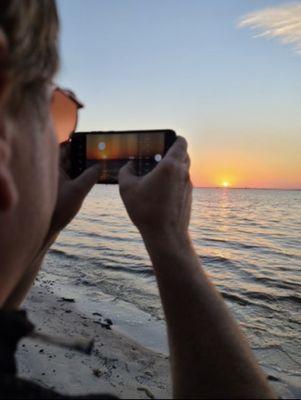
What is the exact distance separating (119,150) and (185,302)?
1054 millimetres

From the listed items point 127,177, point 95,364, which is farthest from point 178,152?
point 95,364

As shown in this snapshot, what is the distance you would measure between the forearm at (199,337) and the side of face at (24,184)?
19.4 inches

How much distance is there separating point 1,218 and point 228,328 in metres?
0.77

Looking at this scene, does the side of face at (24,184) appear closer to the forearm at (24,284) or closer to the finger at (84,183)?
the forearm at (24,284)

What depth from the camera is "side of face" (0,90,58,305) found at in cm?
94

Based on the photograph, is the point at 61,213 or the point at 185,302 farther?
the point at 61,213

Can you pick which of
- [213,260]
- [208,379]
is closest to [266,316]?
[213,260]

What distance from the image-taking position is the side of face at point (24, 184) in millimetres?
944

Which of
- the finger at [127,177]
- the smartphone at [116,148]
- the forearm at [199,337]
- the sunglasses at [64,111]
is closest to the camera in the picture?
the forearm at [199,337]

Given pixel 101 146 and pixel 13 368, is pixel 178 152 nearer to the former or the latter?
pixel 101 146

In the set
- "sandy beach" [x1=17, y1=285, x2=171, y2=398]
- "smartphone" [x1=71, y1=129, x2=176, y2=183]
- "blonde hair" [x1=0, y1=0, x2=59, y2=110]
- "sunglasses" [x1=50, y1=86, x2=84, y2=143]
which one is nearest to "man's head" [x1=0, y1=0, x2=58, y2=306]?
"blonde hair" [x1=0, y1=0, x2=59, y2=110]

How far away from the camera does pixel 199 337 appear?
1376 mm

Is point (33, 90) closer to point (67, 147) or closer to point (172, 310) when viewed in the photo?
point (172, 310)

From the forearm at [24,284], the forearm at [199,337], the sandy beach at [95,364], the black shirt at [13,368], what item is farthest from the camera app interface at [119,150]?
the sandy beach at [95,364]
